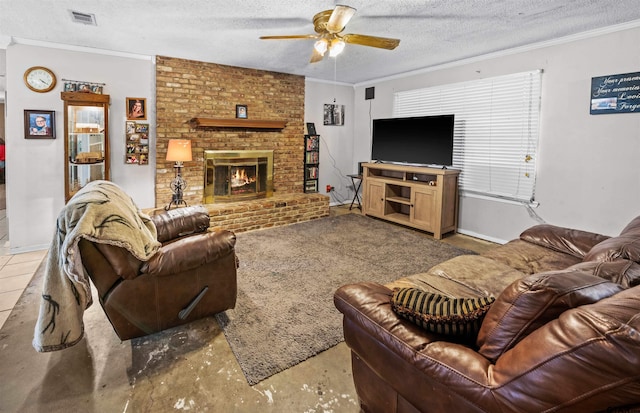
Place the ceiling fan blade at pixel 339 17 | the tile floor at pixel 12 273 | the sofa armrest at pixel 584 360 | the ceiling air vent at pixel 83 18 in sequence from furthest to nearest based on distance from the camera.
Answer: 1. the ceiling air vent at pixel 83 18
2. the tile floor at pixel 12 273
3. the ceiling fan blade at pixel 339 17
4. the sofa armrest at pixel 584 360

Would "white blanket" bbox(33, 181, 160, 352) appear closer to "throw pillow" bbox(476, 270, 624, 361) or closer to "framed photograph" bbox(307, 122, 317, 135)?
"throw pillow" bbox(476, 270, 624, 361)

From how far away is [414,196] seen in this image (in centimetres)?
490

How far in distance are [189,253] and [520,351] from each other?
177cm

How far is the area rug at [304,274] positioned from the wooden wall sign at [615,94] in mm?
1989

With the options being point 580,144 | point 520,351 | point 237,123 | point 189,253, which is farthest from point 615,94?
point 237,123

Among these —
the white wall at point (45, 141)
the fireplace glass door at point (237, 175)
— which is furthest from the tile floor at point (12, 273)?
the fireplace glass door at point (237, 175)

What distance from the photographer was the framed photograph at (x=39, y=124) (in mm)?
3822

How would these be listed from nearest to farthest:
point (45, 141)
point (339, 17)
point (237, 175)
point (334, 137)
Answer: point (339, 17) → point (45, 141) → point (237, 175) → point (334, 137)

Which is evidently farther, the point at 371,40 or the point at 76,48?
the point at 76,48

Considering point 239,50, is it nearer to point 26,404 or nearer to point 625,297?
point 26,404

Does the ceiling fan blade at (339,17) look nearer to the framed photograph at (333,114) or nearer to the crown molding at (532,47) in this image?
the crown molding at (532,47)

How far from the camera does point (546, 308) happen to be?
1.01m

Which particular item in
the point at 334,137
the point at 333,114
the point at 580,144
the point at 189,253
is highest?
the point at 333,114

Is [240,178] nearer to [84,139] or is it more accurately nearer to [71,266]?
[84,139]
